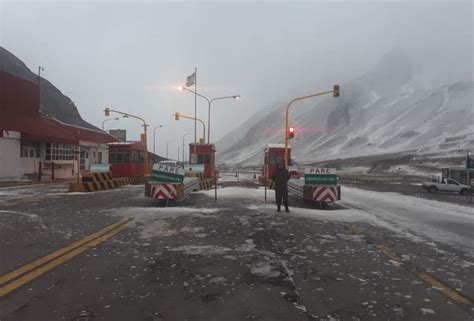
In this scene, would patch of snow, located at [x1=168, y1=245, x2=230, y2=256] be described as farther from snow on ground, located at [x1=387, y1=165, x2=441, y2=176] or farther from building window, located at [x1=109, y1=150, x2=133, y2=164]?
snow on ground, located at [x1=387, y1=165, x2=441, y2=176]

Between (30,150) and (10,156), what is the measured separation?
4.18 meters

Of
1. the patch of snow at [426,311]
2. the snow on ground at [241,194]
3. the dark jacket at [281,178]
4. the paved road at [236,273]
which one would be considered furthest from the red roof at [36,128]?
the patch of snow at [426,311]

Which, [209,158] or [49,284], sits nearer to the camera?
[49,284]

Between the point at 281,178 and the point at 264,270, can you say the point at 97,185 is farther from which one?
the point at 264,270

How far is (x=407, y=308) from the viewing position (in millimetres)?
4516

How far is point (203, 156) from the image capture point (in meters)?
31.4

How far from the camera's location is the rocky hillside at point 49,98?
104750mm

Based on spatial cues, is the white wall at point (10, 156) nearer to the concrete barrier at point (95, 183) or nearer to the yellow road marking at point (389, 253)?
the concrete barrier at point (95, 183)

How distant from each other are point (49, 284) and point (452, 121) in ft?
541

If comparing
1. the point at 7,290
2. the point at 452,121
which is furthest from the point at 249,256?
the point at 452,121

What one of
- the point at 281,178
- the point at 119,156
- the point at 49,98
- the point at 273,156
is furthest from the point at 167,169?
the point at 49,98

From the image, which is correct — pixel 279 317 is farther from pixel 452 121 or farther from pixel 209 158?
pixel 452 121

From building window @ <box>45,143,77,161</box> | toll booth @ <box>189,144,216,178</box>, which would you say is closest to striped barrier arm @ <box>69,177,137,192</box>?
toll booth @ <box>189,144,216,178</box>

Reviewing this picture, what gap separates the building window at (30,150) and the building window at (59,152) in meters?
1.27
